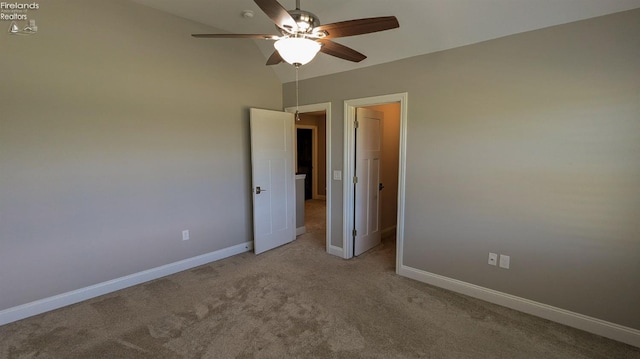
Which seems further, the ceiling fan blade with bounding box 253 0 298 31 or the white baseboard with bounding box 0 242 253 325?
the white baseboard with bounding box 0 242 253 325

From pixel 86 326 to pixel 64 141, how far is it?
162cm

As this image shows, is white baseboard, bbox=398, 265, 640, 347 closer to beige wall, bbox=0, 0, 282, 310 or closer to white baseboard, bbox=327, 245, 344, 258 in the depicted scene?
white baseboard, bbox=327, 245, 344, 258

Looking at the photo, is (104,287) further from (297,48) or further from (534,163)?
(534,163)

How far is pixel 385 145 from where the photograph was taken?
14.7ft

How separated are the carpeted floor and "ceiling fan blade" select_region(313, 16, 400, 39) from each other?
86.6 inches

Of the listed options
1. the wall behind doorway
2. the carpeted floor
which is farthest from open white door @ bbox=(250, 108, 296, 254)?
the wall behind doorway

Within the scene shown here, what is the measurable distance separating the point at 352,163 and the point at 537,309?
7.66ft

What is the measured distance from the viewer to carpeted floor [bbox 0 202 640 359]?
81.6 inches

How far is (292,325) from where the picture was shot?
2367 mm

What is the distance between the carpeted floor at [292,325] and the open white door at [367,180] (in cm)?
81

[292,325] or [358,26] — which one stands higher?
[358,26]

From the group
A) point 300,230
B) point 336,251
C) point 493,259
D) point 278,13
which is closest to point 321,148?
point 300,230

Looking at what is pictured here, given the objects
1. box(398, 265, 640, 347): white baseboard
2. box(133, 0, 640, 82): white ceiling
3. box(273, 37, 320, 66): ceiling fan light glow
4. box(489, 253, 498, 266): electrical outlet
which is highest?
box(133, 0, 640, 82): white ceiling

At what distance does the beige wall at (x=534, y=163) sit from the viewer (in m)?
Answer: 2.10
